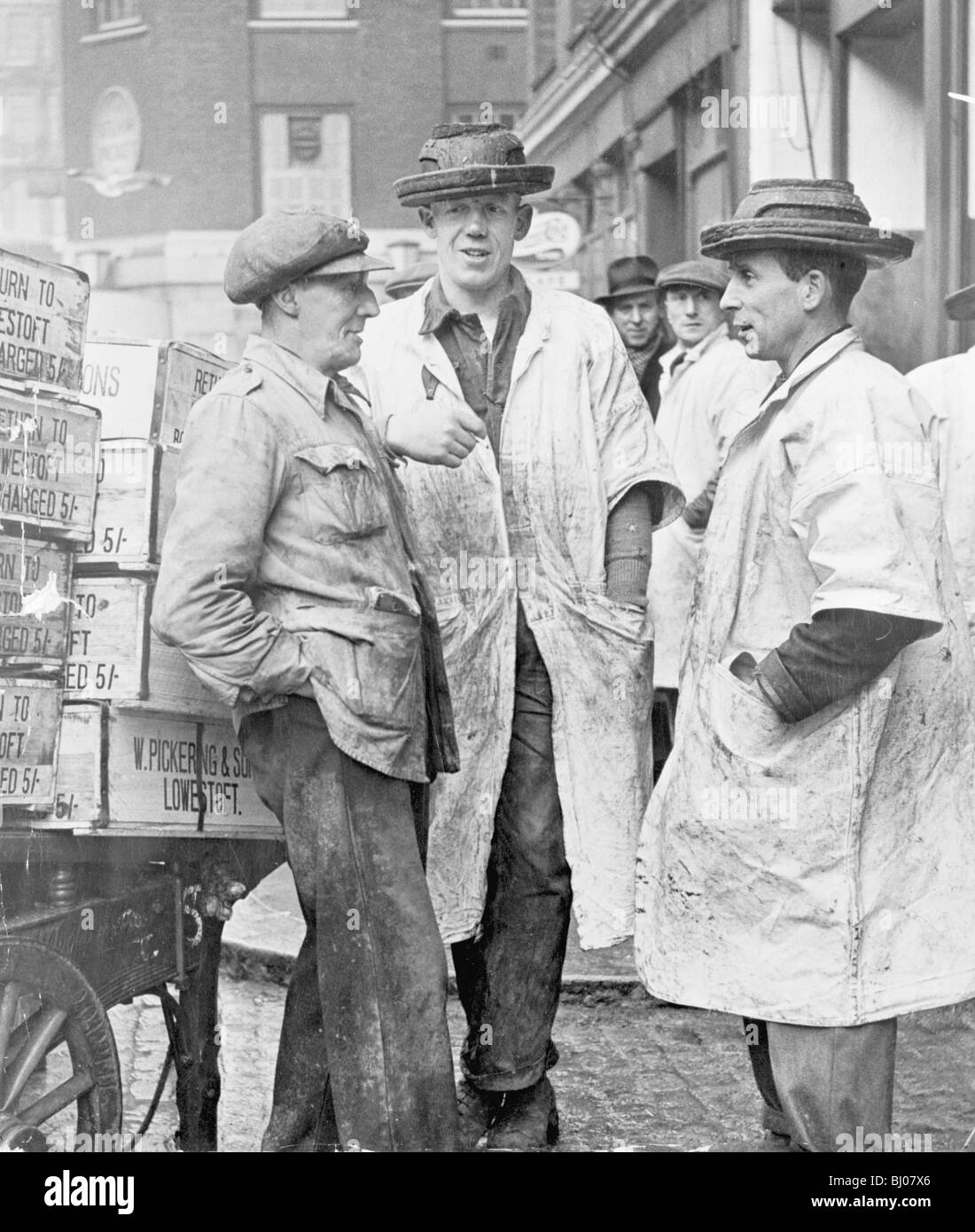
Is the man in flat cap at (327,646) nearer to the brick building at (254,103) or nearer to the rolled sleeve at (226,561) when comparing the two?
the rolled sleeve at (226,561)

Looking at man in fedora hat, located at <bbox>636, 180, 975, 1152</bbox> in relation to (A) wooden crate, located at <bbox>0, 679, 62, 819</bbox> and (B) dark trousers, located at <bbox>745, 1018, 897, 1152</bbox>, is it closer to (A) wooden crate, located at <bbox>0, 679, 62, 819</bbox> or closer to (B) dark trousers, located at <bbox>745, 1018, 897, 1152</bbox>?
(B) dark trousers, located at <bbox>745, 1018, 897, 1152</bbox>

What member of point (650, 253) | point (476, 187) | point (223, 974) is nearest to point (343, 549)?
point (476, 187)

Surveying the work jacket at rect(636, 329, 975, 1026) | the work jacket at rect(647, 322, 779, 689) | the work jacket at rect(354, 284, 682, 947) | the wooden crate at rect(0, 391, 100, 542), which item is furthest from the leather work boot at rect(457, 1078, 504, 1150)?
the work jacket at rect(647, 322, 779, 689)

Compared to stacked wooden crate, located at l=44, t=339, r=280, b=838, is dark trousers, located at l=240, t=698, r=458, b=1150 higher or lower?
lower

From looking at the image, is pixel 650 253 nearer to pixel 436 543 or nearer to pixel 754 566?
pixel 436 543

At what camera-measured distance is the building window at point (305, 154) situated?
16.0ft

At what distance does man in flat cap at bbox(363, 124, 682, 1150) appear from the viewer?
4.18 meters

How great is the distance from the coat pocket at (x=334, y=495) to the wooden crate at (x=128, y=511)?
15.6 inches

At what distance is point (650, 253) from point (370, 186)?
11.6 ft

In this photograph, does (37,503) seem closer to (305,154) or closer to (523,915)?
(523,915)

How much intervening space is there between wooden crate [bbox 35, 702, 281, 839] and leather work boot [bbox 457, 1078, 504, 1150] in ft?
Result: 2.79

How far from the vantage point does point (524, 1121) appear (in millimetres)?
4172
